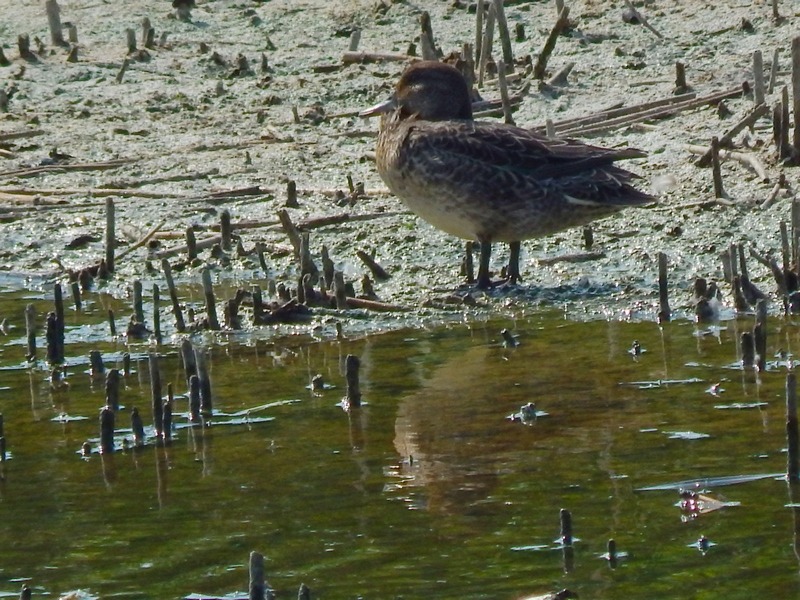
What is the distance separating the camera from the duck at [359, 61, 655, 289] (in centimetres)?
891

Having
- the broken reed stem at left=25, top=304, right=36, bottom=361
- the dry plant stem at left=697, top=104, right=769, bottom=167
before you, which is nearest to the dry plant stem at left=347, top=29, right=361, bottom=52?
the dry plant stem at left=697, top=104, right=769, bottom=167

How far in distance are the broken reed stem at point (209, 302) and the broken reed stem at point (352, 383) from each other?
1.55m

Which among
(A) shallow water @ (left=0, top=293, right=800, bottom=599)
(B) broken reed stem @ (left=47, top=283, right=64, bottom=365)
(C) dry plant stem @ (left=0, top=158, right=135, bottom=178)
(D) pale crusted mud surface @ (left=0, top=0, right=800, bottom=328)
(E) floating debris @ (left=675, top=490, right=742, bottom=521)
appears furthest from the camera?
(C) dry plant stem @ (left=0, top=158, right=135, bottom=178)

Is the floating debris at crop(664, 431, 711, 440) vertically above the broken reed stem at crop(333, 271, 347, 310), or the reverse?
the broken reed stem at crop(333, 271, 347, 310)

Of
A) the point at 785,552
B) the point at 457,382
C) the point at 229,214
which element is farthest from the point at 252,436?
the point at 229,214

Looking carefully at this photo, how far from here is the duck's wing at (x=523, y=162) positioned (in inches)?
351

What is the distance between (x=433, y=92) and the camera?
9492mm

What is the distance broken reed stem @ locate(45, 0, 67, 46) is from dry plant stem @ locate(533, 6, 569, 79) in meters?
4.11

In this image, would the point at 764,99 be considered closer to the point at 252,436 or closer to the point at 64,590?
the point at 252,436

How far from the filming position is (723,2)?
43.9ft

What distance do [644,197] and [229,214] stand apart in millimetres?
2636

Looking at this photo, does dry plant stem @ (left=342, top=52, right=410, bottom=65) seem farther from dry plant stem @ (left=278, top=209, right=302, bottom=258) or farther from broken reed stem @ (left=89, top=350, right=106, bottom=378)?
broken reed stem @ (left=89, top=350, right=106, bottom=378)

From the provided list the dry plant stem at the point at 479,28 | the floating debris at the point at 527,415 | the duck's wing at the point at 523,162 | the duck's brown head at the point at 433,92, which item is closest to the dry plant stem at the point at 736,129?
the duck's wing at the point at 523,162

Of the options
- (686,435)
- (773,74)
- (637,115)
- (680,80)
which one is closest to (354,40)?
(680,80)
